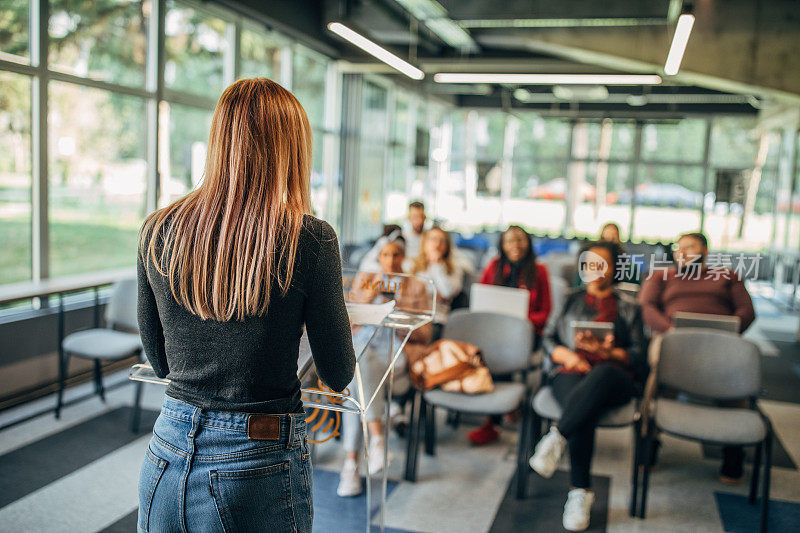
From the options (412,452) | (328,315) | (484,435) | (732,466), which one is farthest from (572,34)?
(328,315)

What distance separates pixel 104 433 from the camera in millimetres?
4148

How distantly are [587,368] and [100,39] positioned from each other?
15.4 feet

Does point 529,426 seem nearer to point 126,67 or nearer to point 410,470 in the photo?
point 410,470

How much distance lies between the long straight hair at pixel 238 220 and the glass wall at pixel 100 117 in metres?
4.30

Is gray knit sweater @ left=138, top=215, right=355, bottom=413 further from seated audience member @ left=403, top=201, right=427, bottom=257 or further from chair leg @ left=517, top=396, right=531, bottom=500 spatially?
seated audience member @ left=403, top=201, right=427, bottom=257

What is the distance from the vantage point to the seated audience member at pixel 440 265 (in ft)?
16.8

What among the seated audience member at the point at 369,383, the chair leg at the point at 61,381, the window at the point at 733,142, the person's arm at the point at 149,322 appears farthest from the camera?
the window at the point at 733,142

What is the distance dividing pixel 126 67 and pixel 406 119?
8373mm

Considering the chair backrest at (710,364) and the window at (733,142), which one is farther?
the window at (733,142)

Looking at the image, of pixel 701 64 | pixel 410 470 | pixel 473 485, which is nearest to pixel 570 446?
pixel 473 485

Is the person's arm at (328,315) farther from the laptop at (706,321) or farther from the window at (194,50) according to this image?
the window at (194,50)

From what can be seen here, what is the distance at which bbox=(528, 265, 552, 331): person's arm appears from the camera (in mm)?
4723

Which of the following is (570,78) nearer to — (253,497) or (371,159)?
(371,159)

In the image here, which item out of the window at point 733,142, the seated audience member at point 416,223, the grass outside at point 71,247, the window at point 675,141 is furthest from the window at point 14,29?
the window at point 733,142
